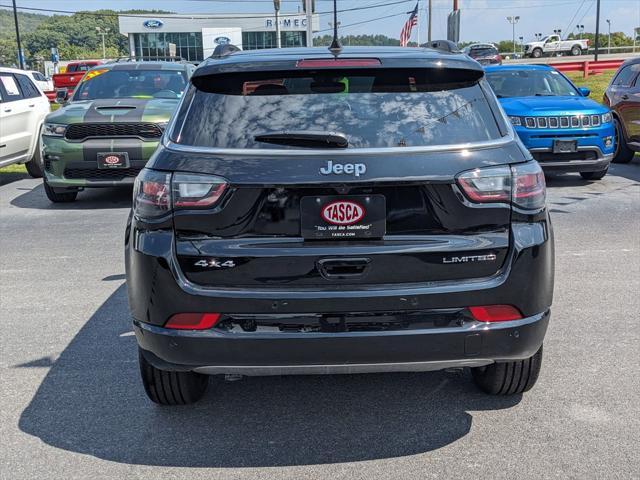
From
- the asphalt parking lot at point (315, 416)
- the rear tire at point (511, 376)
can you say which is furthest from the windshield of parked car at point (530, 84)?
the rear tire at point (511, 376)

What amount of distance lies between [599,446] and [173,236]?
6.72ft

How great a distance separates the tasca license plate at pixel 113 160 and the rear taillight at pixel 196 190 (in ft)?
22.5

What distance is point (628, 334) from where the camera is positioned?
495cm

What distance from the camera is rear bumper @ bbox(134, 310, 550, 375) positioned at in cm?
320

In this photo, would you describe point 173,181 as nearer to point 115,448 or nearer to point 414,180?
point 414,180

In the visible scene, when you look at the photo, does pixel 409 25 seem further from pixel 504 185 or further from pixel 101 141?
pixel 504 185

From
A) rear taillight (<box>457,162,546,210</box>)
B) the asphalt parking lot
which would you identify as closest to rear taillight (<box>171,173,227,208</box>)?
rear taillight (<box>457,162,546,210</box>)

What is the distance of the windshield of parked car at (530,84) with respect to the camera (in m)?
12.4

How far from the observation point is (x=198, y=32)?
86.2m

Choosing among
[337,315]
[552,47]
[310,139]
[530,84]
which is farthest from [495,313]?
[552,47]

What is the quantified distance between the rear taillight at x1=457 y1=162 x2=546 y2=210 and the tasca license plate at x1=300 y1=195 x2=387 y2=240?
372 millimetres

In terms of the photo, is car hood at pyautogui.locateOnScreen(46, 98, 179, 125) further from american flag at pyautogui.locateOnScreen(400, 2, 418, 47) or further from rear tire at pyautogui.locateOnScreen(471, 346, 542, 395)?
american flag at pyautogui.locateOnScreen(400, 2, 418, 47)

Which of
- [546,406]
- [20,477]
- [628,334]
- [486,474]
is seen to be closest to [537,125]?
[628,334]

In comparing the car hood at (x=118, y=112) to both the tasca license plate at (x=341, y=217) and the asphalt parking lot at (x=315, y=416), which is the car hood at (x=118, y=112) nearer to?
the asphalt parking lot at (x=315, y=416)
